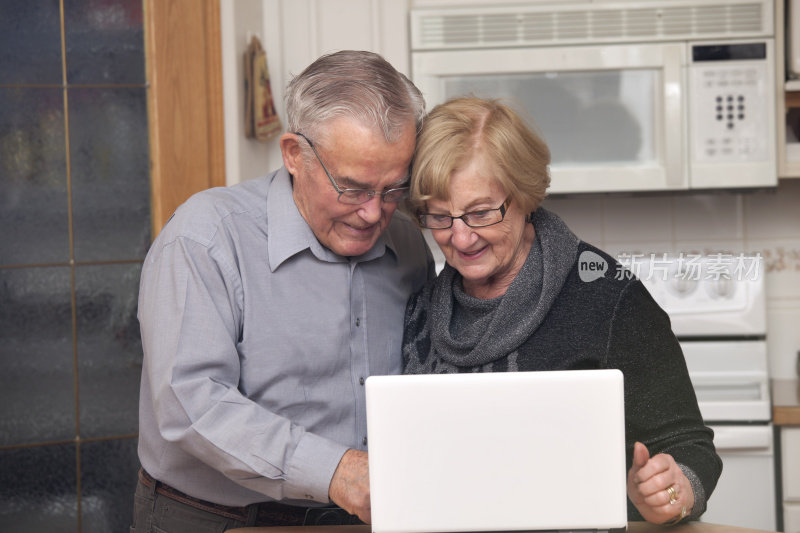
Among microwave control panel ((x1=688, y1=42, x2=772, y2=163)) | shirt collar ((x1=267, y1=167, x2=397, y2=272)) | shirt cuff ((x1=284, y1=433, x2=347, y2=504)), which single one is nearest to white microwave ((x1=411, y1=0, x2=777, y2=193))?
microwave control panel ((x1=688, y1=42, x2=772, y2=163))

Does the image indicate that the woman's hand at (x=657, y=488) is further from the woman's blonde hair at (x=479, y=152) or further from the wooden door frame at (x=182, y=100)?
the wooden door frame at (x=182, y=100)

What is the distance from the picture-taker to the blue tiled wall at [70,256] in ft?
7.11

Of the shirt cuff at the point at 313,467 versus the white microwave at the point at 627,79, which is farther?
the white microwave at the point at 627,79

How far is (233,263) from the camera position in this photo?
4.14 feet

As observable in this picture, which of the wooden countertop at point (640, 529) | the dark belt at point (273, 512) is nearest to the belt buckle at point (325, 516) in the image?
the dark belt at point (273, 512)

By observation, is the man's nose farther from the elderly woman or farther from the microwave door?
the microwave door

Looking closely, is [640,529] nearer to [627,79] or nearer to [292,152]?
[292,152]

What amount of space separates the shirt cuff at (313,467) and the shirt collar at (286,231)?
325 mm

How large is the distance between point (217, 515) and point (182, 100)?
1.35 m

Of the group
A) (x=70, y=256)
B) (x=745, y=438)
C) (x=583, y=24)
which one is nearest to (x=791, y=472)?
(x=745, y=438)

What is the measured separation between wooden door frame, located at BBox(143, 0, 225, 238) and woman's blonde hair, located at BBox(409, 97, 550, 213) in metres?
1.19

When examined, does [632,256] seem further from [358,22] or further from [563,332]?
[563,332]

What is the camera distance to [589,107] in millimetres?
2502

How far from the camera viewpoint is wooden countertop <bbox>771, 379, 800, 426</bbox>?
2.31 m
